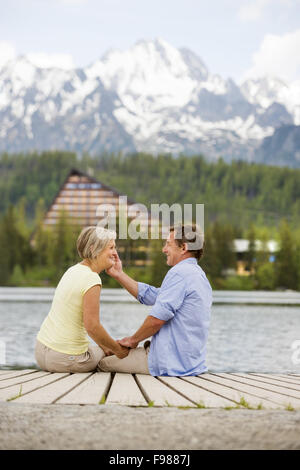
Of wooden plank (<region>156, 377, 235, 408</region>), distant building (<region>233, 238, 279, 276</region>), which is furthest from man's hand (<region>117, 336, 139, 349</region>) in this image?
distant building (<region>233, 238, 279, 276</region>)

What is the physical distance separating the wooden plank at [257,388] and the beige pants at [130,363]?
2.02ft

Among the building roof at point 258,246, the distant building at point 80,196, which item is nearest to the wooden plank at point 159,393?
the building roof at point 258,246

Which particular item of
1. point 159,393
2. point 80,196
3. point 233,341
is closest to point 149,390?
point 159,393

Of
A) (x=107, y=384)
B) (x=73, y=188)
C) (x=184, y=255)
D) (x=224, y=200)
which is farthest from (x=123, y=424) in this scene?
(x=224, y=200)

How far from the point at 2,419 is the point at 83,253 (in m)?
2.27

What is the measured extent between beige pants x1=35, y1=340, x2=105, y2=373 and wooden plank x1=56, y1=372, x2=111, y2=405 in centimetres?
29

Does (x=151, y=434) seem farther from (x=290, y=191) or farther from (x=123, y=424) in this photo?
(x=290, y=191)

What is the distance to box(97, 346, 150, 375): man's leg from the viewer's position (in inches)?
242

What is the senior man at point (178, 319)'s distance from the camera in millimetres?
5883

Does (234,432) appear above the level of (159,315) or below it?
below

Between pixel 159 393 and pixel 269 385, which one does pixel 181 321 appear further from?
pixel 159 393

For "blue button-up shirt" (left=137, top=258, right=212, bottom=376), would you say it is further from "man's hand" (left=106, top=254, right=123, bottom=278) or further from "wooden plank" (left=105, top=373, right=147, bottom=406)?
"man's hand" (left=106, top=254, right=123, bottom=278)

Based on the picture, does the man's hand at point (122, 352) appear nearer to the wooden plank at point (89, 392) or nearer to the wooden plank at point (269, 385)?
the wooden plank at point (89, 392)

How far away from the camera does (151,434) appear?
12.0 ft
